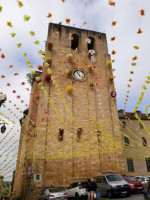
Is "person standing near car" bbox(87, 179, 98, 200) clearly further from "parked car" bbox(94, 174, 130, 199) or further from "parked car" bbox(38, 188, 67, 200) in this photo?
"parked car" bbox(38, 188, 67, 200)

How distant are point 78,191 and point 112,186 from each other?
7.26ft

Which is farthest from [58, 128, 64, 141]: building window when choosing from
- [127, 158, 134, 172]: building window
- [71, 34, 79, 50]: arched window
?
[71, 34, 79, 50]: arched window

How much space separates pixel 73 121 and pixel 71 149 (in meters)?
2.82

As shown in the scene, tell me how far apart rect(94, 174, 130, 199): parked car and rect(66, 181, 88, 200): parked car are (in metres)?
1.17

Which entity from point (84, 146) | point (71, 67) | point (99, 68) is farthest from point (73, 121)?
point (99, 68)

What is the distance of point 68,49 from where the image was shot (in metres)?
21.0

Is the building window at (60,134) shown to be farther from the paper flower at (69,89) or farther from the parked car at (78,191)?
the parked car at (78,191)

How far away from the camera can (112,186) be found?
1020 cm

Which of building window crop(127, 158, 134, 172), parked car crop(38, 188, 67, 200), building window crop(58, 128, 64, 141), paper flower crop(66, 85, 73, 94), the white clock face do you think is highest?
the white clock face

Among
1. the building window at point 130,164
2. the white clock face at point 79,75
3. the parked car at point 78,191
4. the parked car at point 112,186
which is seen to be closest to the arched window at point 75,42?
the white clock face at point 79,75

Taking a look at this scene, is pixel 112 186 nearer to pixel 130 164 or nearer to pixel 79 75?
pixel 79 75

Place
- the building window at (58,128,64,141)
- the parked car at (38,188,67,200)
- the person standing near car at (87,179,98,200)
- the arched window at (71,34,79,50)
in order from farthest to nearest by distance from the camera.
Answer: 1. the arched window at (71,34,79,50)
2. the building window at (58,128,64,141)
3. the parked car at (38,188,67,200)
4. the person standing near car at (87,179,98,200)

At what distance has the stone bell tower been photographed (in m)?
15.0

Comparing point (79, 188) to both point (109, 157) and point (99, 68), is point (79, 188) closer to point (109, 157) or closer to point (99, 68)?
point (109, 157)
